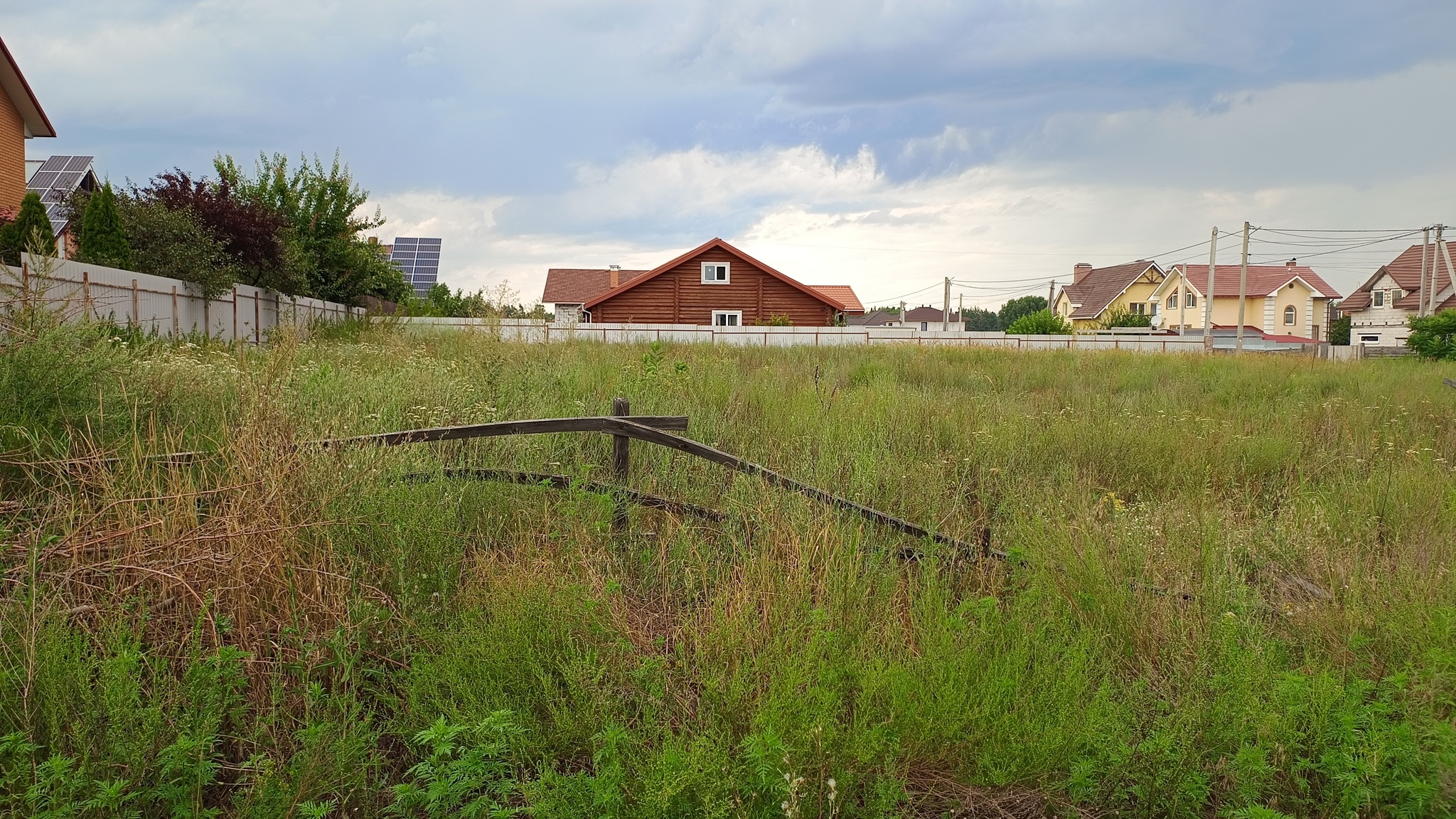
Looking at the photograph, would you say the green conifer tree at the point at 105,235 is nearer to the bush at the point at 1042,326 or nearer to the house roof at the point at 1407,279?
the bush at the point at 1042,326

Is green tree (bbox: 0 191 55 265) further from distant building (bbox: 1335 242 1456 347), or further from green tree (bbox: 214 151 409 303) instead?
distant building (bbox: 1335 242 1456 347)

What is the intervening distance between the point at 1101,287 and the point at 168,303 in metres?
63.0

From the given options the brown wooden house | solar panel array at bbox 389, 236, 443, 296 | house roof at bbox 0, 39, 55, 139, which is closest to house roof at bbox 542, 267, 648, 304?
solar panel array at bbox 389, 236, 443, 296

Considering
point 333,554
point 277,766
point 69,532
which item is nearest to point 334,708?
point 277,766

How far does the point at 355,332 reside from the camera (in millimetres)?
16484

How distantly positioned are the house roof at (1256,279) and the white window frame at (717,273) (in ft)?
126

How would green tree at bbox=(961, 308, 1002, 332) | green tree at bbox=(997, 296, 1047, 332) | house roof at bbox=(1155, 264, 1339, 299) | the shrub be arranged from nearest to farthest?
the shrub < house roof at bbox=(1155, 264, 1339, 299) < green tree at bbox=(997, 296, 1047, 332) < green tree at bbox=(961, 308, 1002, 332)

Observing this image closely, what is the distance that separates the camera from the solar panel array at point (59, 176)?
89.9ft

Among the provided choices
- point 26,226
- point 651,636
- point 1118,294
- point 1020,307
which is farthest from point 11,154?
point 1020,307

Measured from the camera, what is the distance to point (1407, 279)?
1853 inches

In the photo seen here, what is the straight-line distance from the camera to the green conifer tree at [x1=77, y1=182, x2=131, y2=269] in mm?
15195

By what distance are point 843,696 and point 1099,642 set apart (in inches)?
49.7

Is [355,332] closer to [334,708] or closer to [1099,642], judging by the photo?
[334,708]

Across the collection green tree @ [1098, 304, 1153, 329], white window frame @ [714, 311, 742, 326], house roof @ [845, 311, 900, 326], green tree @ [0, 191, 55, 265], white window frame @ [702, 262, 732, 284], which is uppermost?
house roof @ [845, 311, 900, 326]
